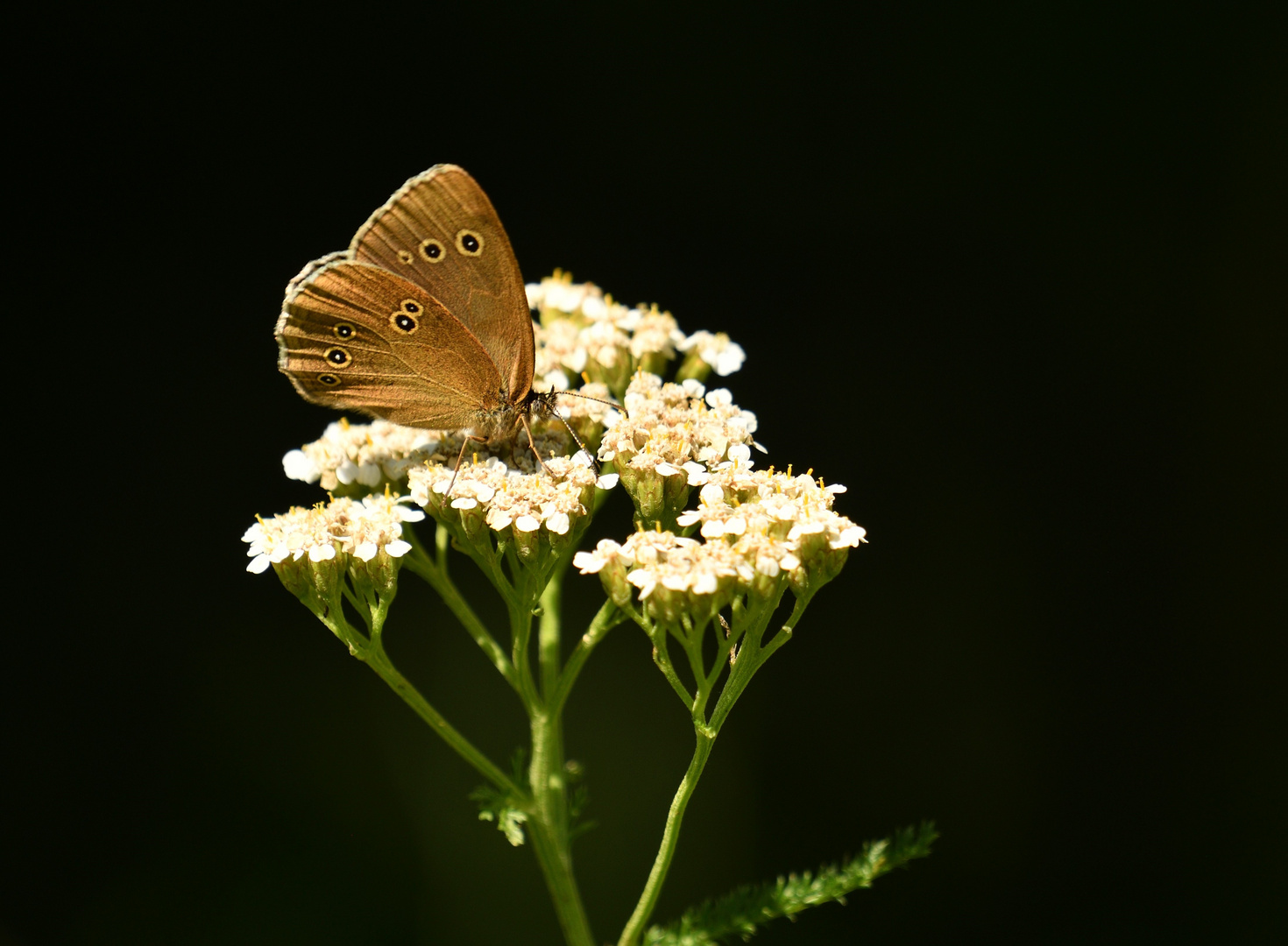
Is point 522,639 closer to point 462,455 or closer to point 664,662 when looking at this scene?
point 664,662

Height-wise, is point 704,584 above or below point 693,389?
below

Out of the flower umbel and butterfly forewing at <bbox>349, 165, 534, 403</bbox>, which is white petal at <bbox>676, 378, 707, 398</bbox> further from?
butterfly forewing at <bbox>349, 165, 534, 403</bbox>

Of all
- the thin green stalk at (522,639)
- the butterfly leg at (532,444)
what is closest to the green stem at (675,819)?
the thin green stalk at (522,639)

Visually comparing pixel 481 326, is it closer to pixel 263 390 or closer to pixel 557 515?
pixel 557 515

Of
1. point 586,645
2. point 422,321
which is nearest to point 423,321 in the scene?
point 422,321

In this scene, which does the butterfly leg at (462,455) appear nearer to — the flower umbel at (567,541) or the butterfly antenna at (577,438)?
the flower umbel at (567,541)
